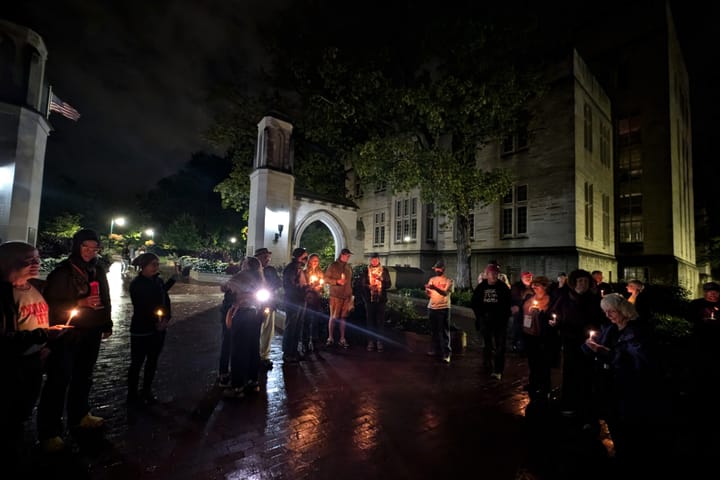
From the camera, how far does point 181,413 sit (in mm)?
3918

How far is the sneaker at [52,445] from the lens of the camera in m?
3.01

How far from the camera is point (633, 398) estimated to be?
2.70 metres

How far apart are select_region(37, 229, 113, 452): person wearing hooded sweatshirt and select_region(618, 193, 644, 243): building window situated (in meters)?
26.8

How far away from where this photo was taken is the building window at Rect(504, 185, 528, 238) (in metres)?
18.2

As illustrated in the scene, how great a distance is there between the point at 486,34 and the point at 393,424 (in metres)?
14.9

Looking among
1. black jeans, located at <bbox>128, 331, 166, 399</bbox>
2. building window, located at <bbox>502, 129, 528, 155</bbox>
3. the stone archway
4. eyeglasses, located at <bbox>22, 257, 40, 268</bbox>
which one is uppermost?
building window, located at <bbox>502, 129, 528, 155</bbox>

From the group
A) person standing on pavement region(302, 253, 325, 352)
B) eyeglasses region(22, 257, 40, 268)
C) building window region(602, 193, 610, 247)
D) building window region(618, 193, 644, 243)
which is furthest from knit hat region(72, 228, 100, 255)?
building window region(618, 193, 644, 243)

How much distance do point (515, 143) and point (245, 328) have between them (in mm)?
19018

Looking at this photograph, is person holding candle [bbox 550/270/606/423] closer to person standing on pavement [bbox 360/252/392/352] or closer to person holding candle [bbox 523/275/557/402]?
person holding candle [bbox 523/275/557/402]

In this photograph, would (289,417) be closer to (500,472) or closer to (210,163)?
(500,472)

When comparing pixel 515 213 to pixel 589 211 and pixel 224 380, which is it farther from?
pixel 224 380

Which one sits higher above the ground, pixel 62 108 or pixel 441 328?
pixel 62 108

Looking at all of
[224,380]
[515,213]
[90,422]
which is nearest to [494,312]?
[224,380]

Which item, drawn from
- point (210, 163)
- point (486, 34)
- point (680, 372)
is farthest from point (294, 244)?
point (210, 163)
